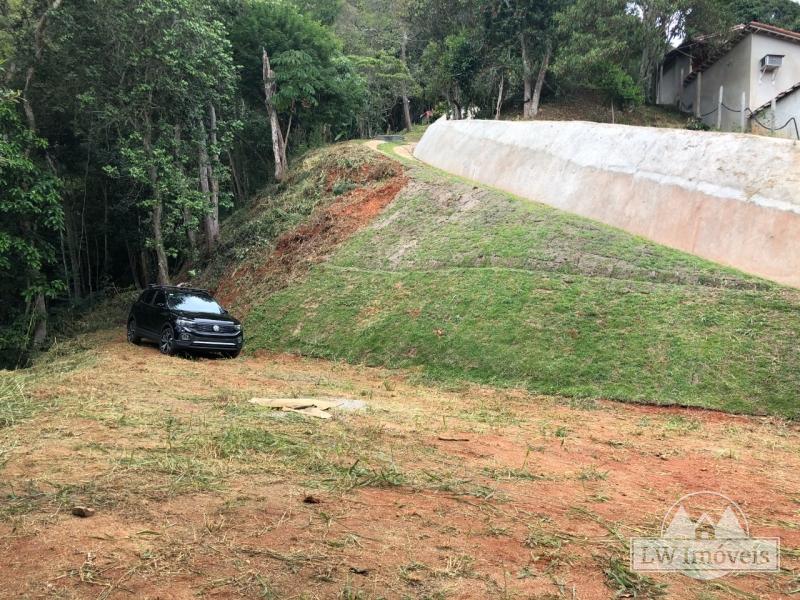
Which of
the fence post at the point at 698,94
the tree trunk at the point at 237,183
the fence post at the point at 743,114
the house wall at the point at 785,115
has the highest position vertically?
the fence post at the point at 698,94

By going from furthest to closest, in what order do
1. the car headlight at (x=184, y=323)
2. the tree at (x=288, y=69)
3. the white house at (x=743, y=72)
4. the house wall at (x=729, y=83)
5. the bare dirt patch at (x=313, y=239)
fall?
1. the tree at (x=288, y=69)
2. the house wall at (x=729, y=83)
3. the white house at (x=743, y=72)
4. the bare dirt patch at (x=313, y=239)
5. the car headlight at (x=184, y=323)

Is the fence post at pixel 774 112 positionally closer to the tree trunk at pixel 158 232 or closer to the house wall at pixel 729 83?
the house wall at pixel 729 83

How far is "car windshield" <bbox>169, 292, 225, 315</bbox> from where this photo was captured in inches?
576

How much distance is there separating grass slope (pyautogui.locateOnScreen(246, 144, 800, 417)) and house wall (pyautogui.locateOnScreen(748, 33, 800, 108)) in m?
15.6

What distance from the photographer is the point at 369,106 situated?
133ft

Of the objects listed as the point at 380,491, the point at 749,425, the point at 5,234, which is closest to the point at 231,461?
the point at 380,491

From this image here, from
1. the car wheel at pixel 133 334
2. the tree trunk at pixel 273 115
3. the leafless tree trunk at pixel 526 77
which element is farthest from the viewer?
the leafless tree trunk at pixel 526 77

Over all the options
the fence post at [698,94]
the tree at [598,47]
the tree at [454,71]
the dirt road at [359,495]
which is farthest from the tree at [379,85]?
the dirt road at [359,495]

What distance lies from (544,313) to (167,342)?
28.8 ft

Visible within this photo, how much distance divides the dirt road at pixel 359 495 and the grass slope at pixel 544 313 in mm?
1185

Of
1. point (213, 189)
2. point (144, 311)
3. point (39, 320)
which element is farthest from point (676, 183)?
point (39, 320)

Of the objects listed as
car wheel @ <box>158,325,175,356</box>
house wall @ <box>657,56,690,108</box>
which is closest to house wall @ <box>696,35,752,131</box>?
house wall @ <box>657,56,690,108</box>

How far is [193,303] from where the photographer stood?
14.9 m

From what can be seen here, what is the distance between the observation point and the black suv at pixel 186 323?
13820 millimetres
